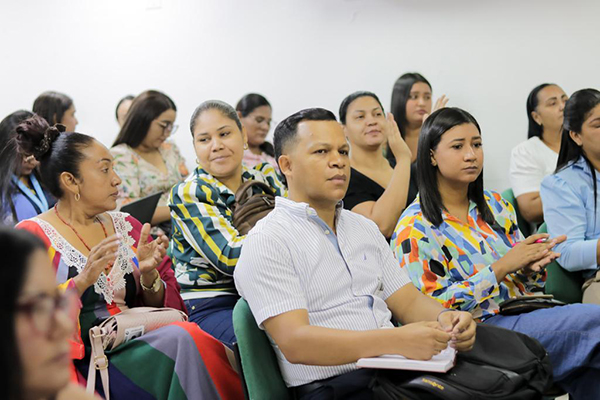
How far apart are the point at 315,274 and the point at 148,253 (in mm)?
765

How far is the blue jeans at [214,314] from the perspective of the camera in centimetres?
233

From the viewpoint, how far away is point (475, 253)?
2.32 metres

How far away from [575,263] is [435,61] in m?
2.25

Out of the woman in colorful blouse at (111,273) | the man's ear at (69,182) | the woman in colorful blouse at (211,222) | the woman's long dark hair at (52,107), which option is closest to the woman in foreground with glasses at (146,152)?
the woman's long dark hair at (52,107)

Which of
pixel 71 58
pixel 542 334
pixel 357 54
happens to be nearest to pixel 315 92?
pixel 357 54

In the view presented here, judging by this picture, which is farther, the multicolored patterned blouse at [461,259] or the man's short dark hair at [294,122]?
the multicolored patterned blouse at [461,259]

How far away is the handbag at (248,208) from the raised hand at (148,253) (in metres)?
0.38

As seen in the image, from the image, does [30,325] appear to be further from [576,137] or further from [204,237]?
[576,137]

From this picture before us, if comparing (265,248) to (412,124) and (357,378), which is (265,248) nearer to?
(357,378)

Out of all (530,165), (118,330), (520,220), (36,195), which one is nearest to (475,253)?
(118,330)

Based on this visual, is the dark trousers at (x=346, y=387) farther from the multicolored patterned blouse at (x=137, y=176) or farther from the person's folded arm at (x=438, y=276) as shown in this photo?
the multicolored patterned blouse at (x=137, y=176)

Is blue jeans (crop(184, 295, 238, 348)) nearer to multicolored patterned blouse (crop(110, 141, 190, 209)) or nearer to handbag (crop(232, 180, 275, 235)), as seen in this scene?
handbag (crop(232, 180, 275, 235))

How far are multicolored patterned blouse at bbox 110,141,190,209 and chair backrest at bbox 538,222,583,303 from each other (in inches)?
92.6

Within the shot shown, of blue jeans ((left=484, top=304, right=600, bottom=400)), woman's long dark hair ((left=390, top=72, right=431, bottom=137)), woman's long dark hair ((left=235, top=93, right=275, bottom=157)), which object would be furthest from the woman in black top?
woman's long dark hair ((left=235, top=93, right=275, bottom=157))
